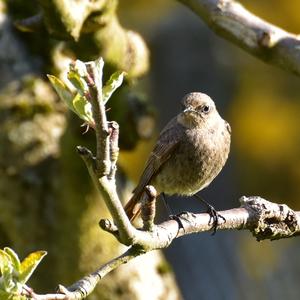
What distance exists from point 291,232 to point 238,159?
11507mm

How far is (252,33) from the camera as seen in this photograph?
4.75 m

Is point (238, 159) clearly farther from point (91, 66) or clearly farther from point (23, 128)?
point (91, 66)

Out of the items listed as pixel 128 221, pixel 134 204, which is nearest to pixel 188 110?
pixel 134 204

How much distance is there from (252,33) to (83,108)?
2177 mm

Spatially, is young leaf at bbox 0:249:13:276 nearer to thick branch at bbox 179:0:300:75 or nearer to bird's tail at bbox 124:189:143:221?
thick branch at bbox 179:0:300:75

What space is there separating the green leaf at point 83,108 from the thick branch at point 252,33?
207 cm

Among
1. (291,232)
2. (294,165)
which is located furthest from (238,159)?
(291,232)

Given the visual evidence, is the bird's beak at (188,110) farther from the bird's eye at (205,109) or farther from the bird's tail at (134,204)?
the bird's tail at (134,204)

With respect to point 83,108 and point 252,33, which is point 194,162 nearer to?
point 252,33

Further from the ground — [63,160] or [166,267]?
[63,160]

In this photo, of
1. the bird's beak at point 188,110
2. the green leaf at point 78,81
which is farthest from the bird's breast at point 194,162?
the green leaf at point 78,81

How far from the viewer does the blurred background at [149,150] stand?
5.55m

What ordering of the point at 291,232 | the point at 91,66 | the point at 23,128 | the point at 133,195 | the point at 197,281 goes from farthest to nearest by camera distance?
the point at 197,281 < the point at 23,128 < the point at 133,195 < the point at 291,232 < the point at 91,66

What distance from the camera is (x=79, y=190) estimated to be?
5.58m
